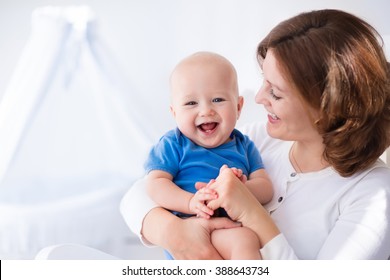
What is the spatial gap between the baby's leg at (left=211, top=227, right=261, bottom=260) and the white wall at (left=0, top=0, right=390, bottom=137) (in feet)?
2.73

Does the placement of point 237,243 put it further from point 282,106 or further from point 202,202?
point 282,106

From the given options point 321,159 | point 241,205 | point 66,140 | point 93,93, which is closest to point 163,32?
point 93,93

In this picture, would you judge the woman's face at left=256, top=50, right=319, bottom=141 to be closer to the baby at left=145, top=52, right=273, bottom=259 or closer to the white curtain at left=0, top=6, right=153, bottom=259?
the baby at left=145, top=52, right=273, bottom=259

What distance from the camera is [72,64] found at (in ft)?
6.46

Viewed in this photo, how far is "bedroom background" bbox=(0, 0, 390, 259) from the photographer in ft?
5.95

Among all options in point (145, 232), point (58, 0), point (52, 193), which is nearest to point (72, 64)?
point (58, 0)

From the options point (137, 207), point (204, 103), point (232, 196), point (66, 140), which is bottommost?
point (66, 140)

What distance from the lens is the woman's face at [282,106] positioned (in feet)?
3.70

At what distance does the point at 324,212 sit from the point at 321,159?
14 cm

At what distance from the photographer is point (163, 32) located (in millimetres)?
1927

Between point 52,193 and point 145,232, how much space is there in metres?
0.85

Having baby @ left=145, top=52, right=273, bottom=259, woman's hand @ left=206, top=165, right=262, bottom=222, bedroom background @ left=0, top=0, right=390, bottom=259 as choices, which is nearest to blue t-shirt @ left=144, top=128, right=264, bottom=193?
baby @ left=145, top=52, right=273, bottom=259

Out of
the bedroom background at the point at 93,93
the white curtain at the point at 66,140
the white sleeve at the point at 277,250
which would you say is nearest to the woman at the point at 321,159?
the white sleeve at the point at 277,250

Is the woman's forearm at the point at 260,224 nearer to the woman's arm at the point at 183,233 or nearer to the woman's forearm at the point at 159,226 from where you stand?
the woman's arm at the point at 183,233
